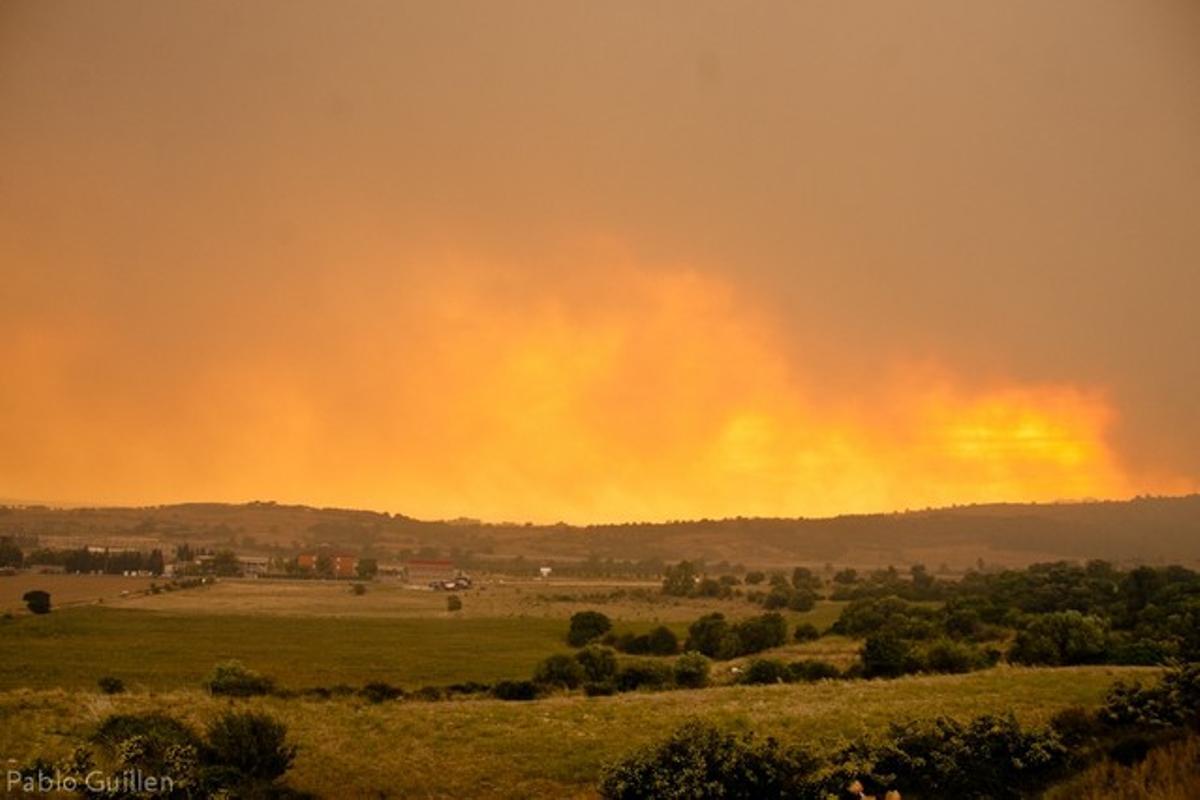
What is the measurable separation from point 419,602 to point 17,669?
83.8 metres

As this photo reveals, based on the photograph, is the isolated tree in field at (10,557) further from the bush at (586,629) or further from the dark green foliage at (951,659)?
the dark green foliage at (951,659)

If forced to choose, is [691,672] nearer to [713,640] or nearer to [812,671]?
[812,671]

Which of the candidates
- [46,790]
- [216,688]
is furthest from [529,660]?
[46,790]

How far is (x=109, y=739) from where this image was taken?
2750 centimetres

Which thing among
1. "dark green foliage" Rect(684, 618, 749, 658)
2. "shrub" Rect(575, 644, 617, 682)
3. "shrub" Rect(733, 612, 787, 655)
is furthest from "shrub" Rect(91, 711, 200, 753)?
"shrub" Rect(733, 612, 787, 655)

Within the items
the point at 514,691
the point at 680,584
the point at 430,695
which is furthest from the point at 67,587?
the point at 514,691

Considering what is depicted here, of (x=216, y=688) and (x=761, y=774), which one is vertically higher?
(x=761, y=774)

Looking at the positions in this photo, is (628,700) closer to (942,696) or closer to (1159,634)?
(942,696)

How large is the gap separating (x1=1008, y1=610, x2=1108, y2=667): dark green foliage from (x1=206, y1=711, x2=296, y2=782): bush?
4495cm

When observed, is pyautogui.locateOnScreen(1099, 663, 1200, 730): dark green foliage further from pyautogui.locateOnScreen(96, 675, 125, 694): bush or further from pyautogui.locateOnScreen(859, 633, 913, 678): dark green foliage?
pyautogui.locateOnScreen(96, 675, 125, 694): bush

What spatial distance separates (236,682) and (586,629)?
48035mm

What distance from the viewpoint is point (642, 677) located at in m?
55.3

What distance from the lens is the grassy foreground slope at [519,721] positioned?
92.4ft

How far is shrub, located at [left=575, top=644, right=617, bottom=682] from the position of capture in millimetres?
59094
